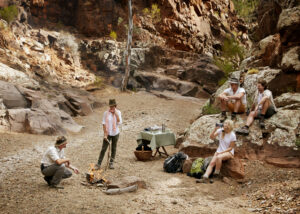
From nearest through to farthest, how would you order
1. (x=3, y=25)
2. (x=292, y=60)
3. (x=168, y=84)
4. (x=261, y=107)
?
(x=261, y=107) < (x=292, y=60) < (x=3, y=25) < (x=168, y=84)

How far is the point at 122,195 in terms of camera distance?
567 cm

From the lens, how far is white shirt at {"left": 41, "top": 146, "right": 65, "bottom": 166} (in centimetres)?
558

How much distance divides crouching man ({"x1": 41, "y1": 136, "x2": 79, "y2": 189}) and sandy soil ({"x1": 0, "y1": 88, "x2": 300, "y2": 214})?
0.65 feet

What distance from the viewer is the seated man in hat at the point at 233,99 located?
8383 millimetres

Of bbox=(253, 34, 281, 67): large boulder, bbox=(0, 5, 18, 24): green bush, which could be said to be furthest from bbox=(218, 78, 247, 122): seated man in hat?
bbox=(0, 5, 18, 24): green bush

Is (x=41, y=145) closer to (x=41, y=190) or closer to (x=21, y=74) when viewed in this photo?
(x=41, y=190)

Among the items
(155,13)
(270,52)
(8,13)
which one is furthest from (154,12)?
(270,52)

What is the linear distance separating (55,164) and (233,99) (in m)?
5.42

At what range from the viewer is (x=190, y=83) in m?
23.5

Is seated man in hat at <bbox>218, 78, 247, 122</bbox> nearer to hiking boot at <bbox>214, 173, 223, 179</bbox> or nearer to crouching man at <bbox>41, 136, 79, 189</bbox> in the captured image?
hiking boot at <bbox>214, 173, 223, 179</bbox>

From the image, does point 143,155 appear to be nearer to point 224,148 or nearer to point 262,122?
point 224,148

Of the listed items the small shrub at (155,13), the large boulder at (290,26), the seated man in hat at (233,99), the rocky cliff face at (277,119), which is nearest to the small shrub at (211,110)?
the rocky cliff face at (277,119)

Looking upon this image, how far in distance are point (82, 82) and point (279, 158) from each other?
1740cm

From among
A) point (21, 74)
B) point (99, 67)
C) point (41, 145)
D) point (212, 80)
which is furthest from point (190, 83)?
point (41, 145)
